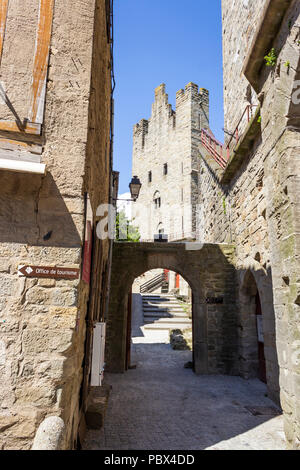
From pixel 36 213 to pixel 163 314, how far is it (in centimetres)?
1303

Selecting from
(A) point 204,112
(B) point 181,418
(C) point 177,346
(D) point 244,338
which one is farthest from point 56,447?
(A) point 204,112

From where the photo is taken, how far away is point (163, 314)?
1498 cm

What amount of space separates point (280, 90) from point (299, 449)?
3.76m

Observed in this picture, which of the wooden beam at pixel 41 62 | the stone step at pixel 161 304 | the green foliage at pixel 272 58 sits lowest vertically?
the stone step at pixel 161 304

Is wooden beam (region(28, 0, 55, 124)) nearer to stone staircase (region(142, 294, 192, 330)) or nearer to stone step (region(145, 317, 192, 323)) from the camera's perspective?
stone staircase (region(142, 294, 192, 330))

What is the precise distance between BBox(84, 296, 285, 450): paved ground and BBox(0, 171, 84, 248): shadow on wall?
2.60 metres

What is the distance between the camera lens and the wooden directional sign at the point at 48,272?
2.54 meters

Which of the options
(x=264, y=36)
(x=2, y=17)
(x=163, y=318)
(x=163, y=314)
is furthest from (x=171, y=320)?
(x=2, y=17)

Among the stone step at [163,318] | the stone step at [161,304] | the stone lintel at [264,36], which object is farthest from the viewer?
the stone step at [161,304]

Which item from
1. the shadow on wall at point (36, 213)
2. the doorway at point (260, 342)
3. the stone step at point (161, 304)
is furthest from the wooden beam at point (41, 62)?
the stone step at point (161, 304)

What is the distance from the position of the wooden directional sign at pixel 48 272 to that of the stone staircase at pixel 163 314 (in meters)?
11.4

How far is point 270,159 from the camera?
12.9 feet

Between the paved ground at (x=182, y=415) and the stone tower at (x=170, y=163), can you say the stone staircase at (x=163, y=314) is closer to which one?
the paved ground at (x=182, y=415)
